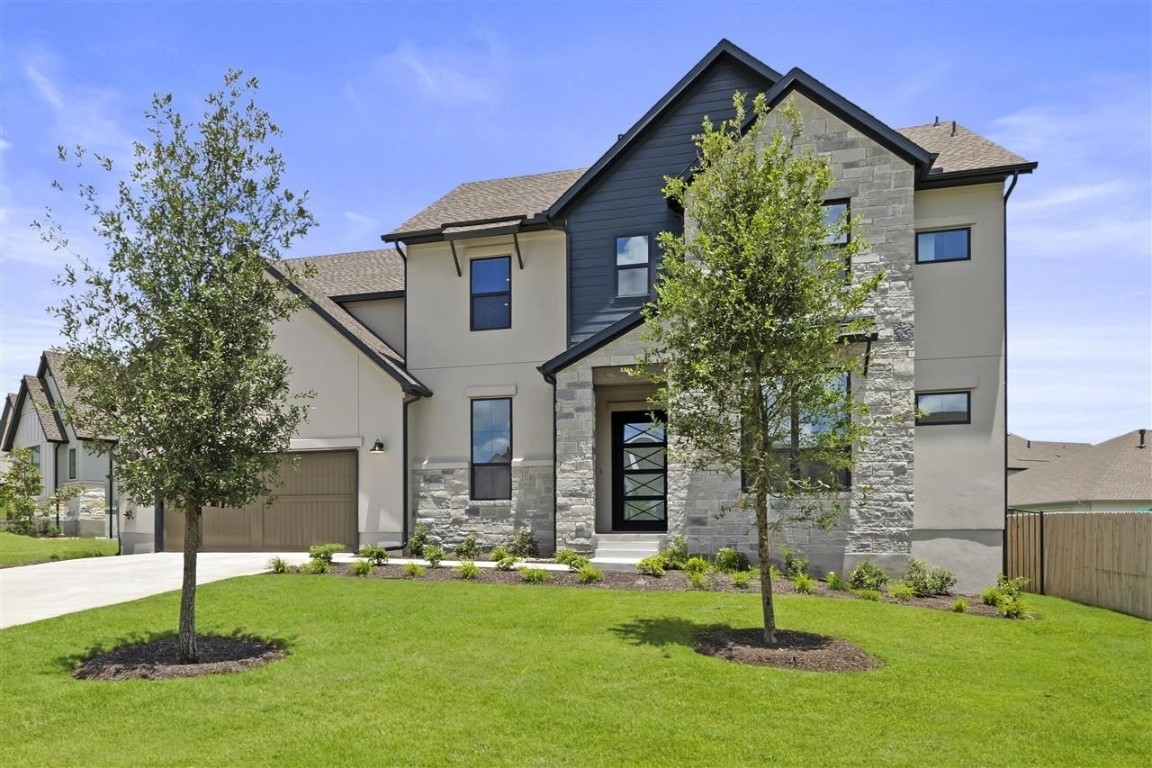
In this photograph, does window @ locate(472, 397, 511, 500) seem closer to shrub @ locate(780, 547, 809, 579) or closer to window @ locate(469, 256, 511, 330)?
window @ locate(469, 256, 511, 330)

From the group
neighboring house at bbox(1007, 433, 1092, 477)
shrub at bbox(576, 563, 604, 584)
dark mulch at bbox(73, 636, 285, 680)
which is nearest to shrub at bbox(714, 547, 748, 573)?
shrub at bbox(576, 563, 604, 584)

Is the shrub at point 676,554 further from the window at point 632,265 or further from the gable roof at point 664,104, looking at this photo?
the gable roof at point 664,104

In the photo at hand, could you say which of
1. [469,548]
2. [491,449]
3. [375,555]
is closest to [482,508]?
[469,548]

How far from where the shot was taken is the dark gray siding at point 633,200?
15.9m

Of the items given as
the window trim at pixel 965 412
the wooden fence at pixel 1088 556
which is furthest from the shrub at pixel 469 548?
the wooden fence at pixel 1088 556

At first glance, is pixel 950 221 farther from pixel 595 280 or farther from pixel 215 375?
pixel 215 375

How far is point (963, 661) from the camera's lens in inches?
329

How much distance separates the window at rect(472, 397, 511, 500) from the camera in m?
17.0

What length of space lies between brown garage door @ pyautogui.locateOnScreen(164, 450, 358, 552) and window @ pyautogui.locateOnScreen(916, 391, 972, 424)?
11.5m

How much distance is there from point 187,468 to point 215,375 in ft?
3.28

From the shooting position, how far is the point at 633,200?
1636 cm

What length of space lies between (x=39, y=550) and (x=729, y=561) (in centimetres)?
1767

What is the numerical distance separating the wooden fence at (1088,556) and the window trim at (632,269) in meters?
8.16

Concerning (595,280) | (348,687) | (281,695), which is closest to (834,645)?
(348,687)
